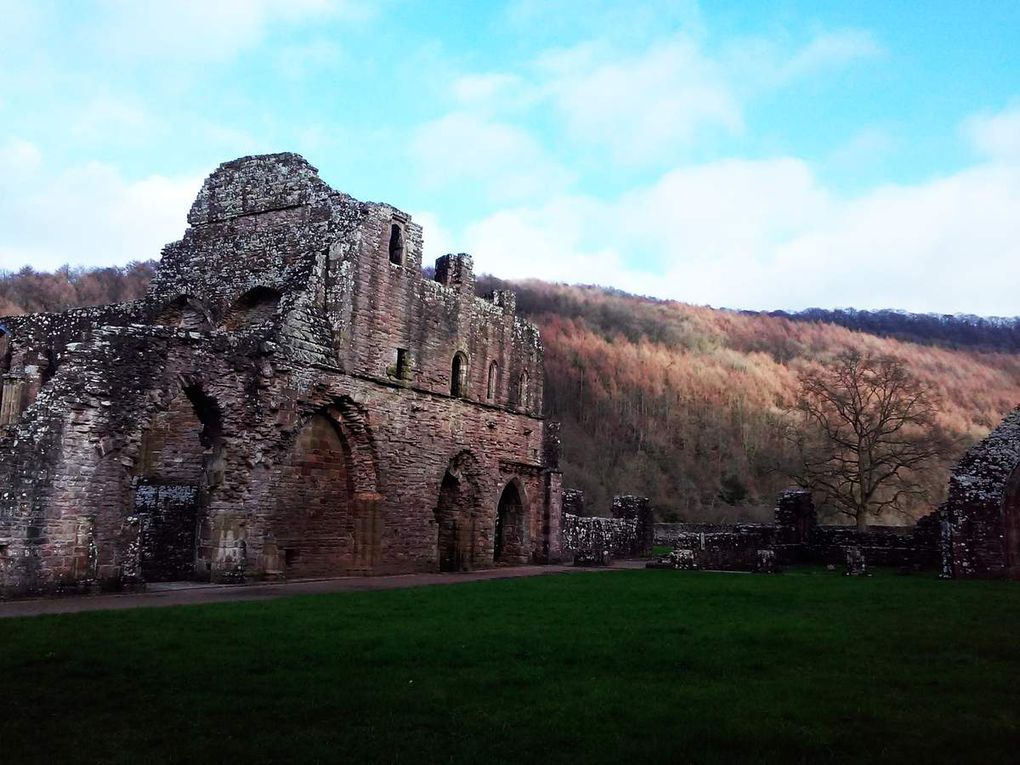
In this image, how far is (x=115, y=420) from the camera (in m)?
13.9

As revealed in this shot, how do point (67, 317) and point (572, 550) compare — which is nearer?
point (67, 317)

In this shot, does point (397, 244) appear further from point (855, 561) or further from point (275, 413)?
point (855, 561)

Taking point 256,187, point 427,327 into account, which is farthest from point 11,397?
point 427,327

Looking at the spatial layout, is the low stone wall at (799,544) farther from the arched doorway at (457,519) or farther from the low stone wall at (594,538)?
the arched doorway at (457,519)

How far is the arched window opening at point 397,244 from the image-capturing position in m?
21.7

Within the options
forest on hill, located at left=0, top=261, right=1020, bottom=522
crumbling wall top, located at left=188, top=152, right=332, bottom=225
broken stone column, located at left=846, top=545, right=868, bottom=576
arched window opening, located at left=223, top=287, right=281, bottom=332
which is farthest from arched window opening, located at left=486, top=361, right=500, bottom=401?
forest on hill, located at left=0, top=261, right=1020, bottom=522

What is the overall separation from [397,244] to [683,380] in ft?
241

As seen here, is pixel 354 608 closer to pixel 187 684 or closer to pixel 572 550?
pixel 187 684

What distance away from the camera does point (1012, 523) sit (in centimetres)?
1942

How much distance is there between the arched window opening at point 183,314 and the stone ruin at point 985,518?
18802mm

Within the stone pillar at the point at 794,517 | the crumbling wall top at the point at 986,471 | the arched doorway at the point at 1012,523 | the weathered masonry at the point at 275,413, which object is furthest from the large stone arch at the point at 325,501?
the stone pillar at the point at 794,517

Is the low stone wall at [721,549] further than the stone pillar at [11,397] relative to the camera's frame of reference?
Yes

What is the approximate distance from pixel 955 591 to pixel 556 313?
93137mm

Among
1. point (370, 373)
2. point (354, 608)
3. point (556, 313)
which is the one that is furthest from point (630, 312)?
point (354, 608)
